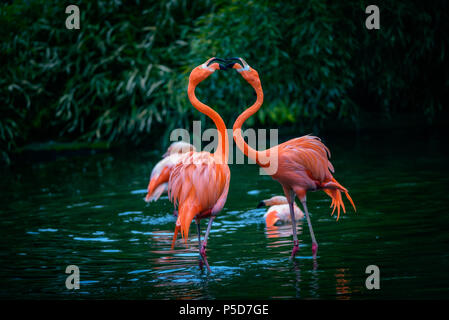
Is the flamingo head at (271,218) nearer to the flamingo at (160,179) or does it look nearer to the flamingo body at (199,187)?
the flamingo at (160,179)

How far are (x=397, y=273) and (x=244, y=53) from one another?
6113 mm

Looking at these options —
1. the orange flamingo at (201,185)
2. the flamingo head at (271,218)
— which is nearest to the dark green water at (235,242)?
the flamingo head at (271,218)

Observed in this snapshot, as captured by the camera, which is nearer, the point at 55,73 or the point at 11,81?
the point at 11,81

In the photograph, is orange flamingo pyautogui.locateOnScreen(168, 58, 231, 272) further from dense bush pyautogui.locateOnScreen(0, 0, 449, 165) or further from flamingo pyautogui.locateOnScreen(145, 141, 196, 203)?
dense bush pyautogui.locateOnScreen(0, 0, 449, 165)

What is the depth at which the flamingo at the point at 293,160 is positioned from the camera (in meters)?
5.37

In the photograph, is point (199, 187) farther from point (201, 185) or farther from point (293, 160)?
point (293, 160)

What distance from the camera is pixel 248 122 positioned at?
12.6 m

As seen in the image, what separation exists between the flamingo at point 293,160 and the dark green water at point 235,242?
0.58 meters

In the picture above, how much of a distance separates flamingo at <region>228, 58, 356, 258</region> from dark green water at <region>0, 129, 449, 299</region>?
0.58m

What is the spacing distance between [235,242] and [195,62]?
5.94 metres

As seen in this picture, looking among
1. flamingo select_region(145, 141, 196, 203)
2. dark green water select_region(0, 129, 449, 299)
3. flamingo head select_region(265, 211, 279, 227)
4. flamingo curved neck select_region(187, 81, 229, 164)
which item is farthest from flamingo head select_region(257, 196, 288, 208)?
flamingo curved neck select_region(187, 81, 229, 164)

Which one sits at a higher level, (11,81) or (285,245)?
(11,81)

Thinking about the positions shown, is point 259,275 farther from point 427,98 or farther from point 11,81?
point 11,81

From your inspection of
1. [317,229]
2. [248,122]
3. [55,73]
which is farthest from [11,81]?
[317,229]
